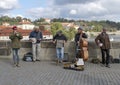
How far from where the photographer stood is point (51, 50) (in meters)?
17.6

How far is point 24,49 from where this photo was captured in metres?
17.9

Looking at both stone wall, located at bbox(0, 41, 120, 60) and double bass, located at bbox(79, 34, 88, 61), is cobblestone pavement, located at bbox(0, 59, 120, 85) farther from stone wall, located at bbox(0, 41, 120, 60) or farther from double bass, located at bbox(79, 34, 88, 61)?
stone wall, located at bbox(0, 41, 120, 60)

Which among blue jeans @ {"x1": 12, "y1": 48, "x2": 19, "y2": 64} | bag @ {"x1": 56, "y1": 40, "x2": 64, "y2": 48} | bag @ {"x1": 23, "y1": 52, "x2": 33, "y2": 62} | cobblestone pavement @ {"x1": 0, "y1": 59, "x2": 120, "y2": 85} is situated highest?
bag @ {"x1": 56, "y1": 40, "x2": 64, "y2": 48}

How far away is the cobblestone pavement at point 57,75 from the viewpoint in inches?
422

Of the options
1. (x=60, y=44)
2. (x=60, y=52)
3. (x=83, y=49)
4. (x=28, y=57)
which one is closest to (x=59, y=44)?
(x=60, y=44)

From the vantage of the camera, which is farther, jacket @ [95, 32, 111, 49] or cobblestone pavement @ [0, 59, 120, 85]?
jacket @ [95, 32, 111, 49]

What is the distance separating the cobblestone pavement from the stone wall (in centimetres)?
162

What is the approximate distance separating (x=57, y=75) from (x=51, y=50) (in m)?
5.36

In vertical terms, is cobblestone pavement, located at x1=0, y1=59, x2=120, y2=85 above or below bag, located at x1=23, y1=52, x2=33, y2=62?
below

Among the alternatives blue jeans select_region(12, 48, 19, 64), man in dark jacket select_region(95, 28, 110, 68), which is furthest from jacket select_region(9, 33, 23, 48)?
man in dark jacket select_region(95, 28, 110, 68)

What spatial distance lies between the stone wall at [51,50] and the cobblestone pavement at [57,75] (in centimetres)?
162

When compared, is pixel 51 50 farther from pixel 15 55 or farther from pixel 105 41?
pixel 105 41

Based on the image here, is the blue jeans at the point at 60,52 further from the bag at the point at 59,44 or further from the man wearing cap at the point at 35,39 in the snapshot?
the man wearing cap at the point at 35,39

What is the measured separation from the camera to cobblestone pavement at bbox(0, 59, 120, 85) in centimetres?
1073
